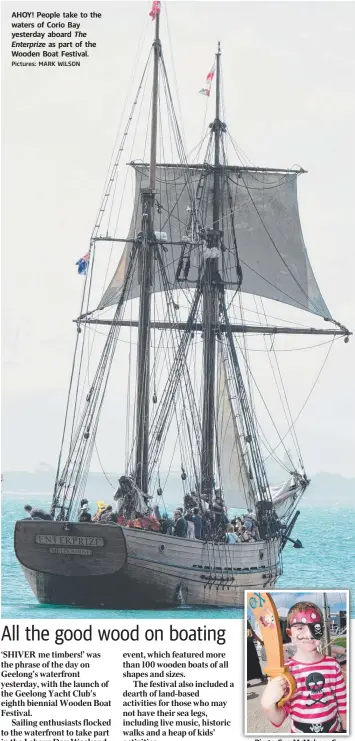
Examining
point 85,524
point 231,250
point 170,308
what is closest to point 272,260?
point 231,250

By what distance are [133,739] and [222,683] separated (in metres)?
1.60

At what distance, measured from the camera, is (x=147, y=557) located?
35625mm

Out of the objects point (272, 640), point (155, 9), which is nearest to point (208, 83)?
point (155, 9)

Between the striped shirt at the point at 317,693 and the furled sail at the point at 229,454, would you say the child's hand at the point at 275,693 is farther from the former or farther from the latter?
the furled sail at the point at 229,454

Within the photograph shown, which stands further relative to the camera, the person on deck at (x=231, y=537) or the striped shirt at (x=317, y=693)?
the person on deck at (x=231, y=537)

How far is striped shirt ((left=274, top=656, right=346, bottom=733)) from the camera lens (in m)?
20.1

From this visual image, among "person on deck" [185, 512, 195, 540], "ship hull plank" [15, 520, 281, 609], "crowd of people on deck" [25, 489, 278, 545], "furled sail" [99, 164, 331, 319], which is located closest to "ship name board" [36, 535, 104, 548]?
"ship hull plank" [15, 520, 281, 609]

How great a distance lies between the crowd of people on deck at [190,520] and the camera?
3584 cm

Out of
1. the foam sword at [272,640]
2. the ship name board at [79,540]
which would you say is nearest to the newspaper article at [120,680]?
the foam sword at [272,640]

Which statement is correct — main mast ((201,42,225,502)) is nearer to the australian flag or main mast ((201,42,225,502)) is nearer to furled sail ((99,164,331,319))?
furled sail ((99,164,331,319))

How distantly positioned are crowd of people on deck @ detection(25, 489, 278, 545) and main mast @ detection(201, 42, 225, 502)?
192cm

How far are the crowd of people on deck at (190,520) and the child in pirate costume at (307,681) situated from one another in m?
14.5

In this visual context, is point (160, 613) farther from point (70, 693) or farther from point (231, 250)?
point (231, 250)

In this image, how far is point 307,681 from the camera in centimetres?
2009
